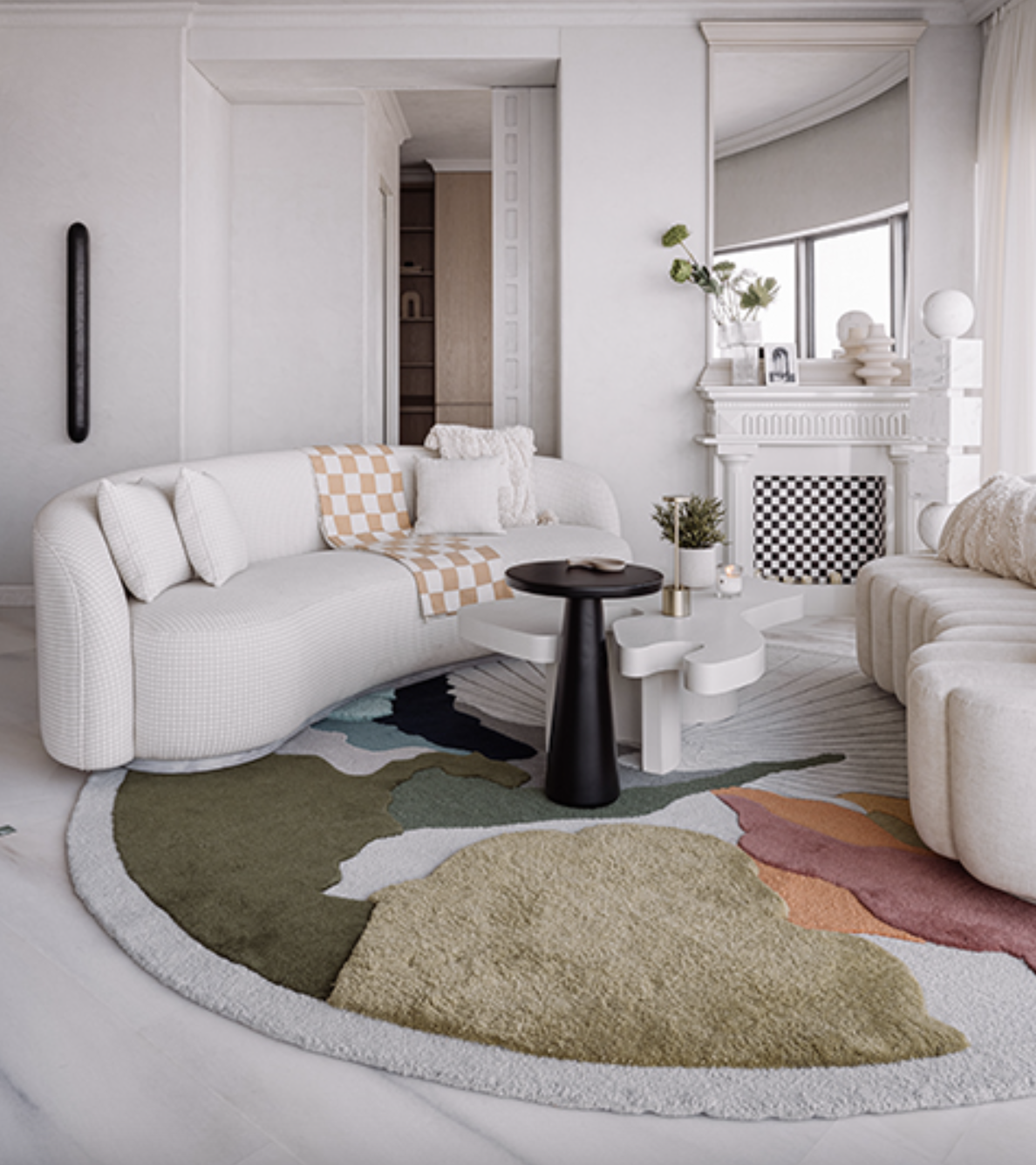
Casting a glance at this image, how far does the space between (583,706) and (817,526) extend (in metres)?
2.85

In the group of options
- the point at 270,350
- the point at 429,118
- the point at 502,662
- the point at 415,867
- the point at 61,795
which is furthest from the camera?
the point at 429,118

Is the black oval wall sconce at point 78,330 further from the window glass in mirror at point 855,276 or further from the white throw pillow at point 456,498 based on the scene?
the window glass in mirror at point 855,276

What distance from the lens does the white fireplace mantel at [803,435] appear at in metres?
4.75

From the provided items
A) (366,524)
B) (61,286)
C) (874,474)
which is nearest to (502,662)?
(366,524)

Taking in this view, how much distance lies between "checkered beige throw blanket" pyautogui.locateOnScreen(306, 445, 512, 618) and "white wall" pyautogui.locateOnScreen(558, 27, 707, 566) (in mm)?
1255

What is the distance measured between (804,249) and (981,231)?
0.80 metres

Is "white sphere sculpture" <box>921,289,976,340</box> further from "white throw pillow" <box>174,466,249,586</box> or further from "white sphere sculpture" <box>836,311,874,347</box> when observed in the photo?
"white throw pillow" <box>174,466,249,586</box>

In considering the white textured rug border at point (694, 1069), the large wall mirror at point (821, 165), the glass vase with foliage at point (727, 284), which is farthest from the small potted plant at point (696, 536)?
the large wall mirror at point (821, 165)

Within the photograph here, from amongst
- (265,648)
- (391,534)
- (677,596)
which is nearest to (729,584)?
(677,596)

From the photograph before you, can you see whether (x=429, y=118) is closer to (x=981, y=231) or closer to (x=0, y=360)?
(x=0, y=360)

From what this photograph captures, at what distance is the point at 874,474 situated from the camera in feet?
15.8

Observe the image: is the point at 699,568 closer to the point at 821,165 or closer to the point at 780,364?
the point at 780,364

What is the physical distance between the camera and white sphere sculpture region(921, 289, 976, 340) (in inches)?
155

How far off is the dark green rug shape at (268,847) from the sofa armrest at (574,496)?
2011 millimetres
